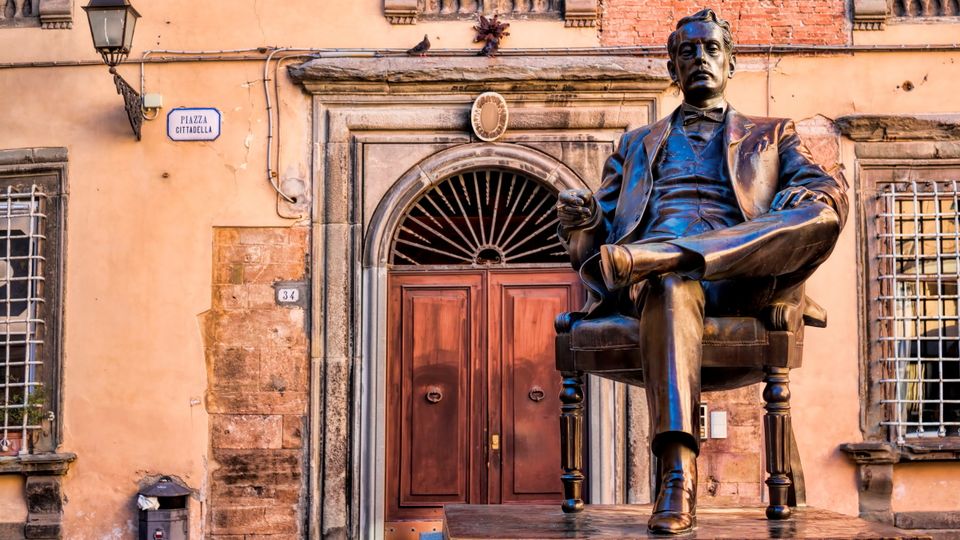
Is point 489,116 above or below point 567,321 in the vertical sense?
above

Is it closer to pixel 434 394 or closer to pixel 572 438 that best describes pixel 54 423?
pixel 434 394

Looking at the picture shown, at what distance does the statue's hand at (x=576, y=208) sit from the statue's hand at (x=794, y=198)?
62 centimetres

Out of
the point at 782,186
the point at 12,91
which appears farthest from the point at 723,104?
the point at 12,91

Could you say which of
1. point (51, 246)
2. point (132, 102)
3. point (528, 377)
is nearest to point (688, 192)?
point (528, 377)

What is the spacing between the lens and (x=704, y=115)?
4.79m

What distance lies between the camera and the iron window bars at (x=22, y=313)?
927cm

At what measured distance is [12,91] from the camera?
9.51 meters

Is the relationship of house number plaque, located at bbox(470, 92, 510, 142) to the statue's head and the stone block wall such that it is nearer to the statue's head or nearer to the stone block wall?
the stone block wall

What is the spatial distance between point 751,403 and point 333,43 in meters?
3.71

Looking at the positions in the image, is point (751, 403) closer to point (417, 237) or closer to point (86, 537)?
point (417, 237)

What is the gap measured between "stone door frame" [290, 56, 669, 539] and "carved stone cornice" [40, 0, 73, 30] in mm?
1667

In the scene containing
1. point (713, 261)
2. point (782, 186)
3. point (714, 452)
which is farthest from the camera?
point (714, 452)

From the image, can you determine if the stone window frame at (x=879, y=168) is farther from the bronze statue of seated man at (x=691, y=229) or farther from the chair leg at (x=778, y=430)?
the chair leg at (x=778, y=430)

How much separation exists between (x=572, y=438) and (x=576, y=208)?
2.68ft
